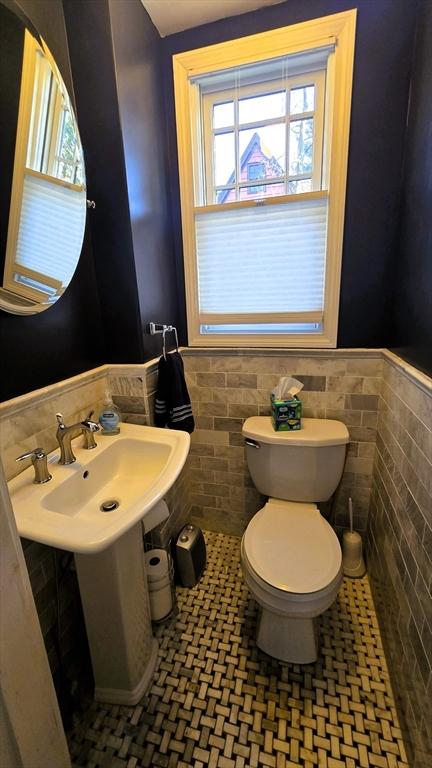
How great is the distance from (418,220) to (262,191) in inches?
27.3

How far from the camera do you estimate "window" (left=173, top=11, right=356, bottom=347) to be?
4.29ft

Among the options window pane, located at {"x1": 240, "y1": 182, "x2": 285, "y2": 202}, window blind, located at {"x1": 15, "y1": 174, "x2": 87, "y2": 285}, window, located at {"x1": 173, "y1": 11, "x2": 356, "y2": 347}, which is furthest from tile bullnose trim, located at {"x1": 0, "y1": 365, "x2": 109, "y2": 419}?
window pane, located at {"x1": 240, "y1": 182, "x2": 285, "y2": 202}

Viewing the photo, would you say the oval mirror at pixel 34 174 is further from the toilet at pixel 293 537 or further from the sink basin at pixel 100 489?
the toilet at pixel 293 537

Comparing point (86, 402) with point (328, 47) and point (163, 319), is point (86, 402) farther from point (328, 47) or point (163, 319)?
point (328, 47)

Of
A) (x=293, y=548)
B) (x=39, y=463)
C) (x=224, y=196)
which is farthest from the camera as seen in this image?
(x=224, y=196)

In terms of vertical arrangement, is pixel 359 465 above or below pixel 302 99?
below

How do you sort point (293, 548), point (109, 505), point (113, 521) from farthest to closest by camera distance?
point (293, 548)
point (109, 505)
point (113, 521)

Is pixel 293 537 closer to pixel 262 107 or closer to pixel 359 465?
pixel 359 465

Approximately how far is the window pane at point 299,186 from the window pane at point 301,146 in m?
0.04

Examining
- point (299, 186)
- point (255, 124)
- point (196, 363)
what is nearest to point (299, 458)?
point (196, 363)

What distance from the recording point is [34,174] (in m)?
1.00

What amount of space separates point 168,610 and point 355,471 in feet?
3.63

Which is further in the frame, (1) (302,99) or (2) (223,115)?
(2) (223,115)

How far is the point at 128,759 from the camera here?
986 mm
